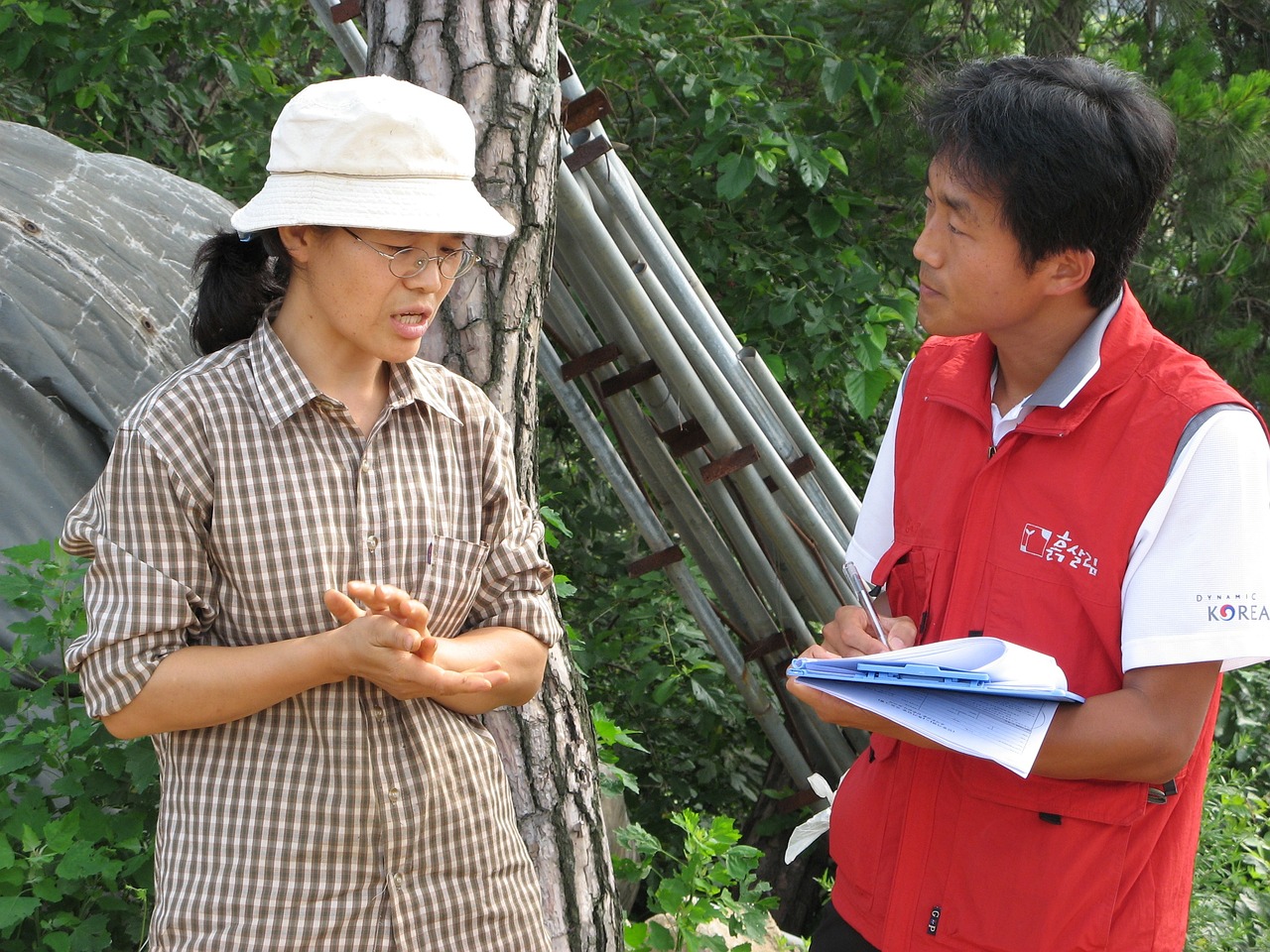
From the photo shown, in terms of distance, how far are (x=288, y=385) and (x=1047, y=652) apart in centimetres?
106

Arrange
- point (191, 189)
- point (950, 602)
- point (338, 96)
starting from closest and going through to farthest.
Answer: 1. point (338, 96)
2. point (950, 602)
3. point (191, 189)

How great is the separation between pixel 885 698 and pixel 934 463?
0.43 m

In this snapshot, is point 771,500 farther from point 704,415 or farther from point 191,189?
point 191,189

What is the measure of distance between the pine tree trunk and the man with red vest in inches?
25.9

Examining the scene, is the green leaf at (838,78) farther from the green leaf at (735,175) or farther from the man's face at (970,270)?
the man's face at (970,270)

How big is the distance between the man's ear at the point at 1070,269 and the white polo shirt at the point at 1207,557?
11.0 inches

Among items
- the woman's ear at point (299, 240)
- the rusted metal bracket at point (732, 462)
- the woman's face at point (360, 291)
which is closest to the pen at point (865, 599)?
the woman's face at point (360, 291)

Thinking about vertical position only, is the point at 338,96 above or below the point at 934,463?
above

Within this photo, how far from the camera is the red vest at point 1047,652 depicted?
1.65 metres

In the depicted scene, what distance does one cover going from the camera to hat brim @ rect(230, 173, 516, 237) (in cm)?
153

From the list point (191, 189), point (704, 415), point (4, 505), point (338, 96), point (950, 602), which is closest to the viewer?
point (338, 96)

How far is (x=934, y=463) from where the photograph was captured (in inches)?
74.1

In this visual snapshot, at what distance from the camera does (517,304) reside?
2414mm

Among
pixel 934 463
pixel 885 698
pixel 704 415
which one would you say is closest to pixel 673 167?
pixel 704 415
